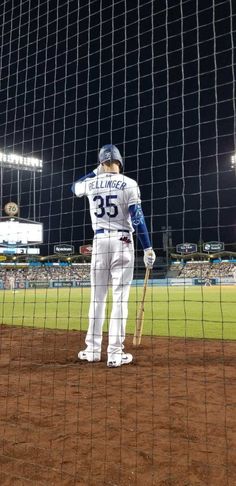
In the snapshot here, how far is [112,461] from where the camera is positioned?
227 centimetres

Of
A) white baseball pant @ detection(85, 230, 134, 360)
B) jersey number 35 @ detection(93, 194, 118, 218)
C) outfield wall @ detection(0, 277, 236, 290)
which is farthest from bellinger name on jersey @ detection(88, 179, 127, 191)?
outfield wall @ detection(0, 277, 236, 290)

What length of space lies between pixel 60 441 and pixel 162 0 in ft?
14.2

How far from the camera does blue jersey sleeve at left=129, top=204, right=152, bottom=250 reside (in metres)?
4.64

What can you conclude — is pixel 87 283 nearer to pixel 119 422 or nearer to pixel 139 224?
pixel 139 224

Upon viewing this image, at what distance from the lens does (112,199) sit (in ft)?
15.5

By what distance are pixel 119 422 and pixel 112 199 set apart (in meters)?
2.54

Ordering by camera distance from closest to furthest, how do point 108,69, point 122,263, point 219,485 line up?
point 219,485, point 122,263, point 108,69

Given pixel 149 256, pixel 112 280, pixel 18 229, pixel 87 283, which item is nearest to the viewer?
pixel 112 280

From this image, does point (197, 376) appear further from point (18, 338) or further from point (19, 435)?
point (18, 338)

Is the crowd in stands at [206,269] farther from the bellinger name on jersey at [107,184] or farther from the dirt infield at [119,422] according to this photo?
the dirt infield at [119,422]

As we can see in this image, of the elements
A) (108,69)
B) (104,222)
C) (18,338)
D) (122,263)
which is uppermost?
(108,69)

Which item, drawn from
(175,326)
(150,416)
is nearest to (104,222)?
(150,416)

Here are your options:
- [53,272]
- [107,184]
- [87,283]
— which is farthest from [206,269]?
[107,184]

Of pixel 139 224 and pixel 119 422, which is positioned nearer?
pixel 119 422
